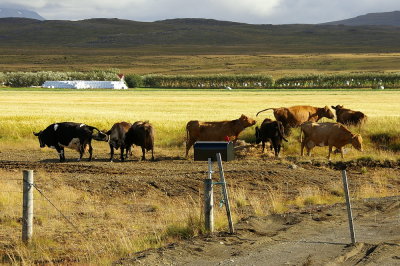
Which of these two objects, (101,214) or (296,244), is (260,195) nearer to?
(101,214)

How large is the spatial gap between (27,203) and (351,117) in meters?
22.2

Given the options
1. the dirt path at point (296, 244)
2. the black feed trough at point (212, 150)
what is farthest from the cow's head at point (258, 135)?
the dirt path at point (296, 244)

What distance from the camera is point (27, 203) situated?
11.9 m

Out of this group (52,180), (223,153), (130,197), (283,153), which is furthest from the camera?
(283,153)

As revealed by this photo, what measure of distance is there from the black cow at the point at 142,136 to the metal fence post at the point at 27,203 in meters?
13.5

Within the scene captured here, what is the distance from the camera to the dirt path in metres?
11.2

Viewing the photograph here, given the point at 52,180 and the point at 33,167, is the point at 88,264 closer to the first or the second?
the point at 52,180

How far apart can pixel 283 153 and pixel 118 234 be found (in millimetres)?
15178

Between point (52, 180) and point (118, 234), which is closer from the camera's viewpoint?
point (118, 234)

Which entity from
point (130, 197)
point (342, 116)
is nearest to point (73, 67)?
point (342, 116)

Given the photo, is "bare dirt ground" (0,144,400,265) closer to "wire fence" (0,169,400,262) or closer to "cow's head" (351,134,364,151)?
"wire fence" (0,169,400,262)

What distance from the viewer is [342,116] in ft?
107

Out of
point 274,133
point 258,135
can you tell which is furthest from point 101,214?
point 258,135

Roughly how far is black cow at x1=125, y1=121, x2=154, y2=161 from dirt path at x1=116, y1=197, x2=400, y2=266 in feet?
37.3
